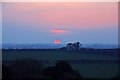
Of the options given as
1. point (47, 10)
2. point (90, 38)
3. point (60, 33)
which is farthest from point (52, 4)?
point (90, 38)

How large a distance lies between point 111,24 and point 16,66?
809 mm

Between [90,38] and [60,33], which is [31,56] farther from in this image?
[90,38]

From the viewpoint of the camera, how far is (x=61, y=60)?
1960mm

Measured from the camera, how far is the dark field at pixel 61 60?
196cm

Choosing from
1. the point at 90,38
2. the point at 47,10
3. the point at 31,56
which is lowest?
the point at 31,56

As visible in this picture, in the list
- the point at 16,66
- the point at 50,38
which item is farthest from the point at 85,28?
the point at 16,66

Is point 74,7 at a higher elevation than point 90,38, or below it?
higher

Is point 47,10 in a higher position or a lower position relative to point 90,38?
higher

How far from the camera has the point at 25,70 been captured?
77.9 inches

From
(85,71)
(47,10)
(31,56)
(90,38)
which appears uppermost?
(47,10)

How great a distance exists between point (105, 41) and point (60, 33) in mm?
356

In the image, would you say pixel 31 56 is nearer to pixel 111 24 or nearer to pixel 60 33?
pixel 60 33

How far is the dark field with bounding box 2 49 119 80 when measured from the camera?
1.96m

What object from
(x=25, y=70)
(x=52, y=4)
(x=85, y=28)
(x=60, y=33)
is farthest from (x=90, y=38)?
(x=25, y=70)
